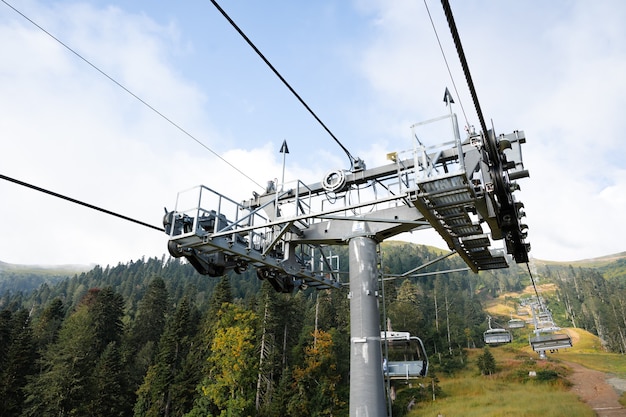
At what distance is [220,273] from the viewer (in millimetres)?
12906

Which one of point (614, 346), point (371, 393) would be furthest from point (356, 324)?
point (614, 346)

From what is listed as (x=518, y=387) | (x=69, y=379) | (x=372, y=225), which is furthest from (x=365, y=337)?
(x=518, y=387)

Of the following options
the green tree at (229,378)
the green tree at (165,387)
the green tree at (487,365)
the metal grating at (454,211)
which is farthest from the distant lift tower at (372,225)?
the green tree at (487,365)

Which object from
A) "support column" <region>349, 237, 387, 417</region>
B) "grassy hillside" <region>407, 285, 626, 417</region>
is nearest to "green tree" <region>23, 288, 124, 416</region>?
"grassy hillside" <region>407, 285, 626, 417</region>

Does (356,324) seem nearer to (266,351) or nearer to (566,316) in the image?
(266,351)

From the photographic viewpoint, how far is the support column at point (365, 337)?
10.2 metres

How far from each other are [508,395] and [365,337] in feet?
140

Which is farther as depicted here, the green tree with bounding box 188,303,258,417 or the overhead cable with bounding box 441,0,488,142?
→ the green tree with bounding box 188,303,258,417

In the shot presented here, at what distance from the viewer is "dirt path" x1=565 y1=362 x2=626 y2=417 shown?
3662 cm

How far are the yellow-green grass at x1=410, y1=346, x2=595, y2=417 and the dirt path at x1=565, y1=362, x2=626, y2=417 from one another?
104 centimetres

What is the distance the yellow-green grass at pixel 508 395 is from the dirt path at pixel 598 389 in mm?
1043

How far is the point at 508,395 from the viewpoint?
4344 centimetres

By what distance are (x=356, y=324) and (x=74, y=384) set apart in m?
41.0

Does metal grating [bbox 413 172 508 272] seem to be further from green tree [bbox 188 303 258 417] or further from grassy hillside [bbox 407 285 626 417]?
grassy hillside [bbox 407 285 626 417]
